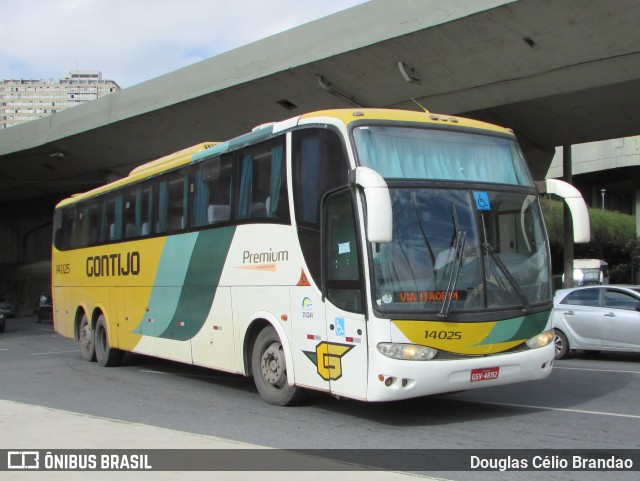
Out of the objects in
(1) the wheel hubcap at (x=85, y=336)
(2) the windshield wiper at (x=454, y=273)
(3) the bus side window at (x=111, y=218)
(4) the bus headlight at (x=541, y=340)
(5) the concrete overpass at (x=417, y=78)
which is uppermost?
(5) the concrete overpass at (x=417, y=78)

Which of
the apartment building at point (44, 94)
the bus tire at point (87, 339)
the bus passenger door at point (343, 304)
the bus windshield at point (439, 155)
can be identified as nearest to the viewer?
the bus passenger door at point (343, 304)

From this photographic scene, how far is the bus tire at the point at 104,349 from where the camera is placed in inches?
570

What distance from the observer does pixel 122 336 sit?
44.8 ft

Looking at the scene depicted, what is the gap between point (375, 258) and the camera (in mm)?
7363

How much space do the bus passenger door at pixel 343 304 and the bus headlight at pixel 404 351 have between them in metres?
0.25

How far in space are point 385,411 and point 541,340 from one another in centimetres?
208

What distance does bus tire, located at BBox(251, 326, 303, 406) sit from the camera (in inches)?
352

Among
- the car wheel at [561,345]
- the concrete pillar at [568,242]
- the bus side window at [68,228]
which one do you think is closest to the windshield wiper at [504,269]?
the car wheel at [561,345]

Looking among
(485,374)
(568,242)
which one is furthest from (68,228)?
(568,242)

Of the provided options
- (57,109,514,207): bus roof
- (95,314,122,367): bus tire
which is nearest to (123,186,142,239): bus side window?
(57,109,514,207): bus roof

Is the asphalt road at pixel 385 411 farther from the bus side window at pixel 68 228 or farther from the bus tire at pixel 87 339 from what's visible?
the bus side window at pixel 68 228

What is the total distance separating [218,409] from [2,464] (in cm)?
336

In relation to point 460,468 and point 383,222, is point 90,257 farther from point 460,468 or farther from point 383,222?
point 460,468

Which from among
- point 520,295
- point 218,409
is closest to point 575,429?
point 520,295
